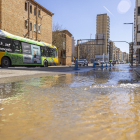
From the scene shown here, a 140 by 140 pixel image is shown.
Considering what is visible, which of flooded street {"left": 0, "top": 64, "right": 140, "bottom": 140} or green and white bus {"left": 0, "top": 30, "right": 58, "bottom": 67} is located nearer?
flooded street {"left": 0, "top": 64, "right": 140, "bottom": 140}

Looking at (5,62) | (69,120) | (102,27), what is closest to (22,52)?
(5,62)

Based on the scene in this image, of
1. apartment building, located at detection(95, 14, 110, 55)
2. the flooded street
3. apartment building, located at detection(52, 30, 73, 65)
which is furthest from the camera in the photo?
apartment building, located at detection(95, 14, 110, 55)

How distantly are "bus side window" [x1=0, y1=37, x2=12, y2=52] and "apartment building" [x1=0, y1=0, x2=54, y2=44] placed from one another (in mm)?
8935

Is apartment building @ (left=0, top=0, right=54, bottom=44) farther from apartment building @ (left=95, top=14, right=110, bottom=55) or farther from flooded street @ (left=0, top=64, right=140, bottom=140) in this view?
apartment building @ (left=95, top=14, right=110, bottom=55)

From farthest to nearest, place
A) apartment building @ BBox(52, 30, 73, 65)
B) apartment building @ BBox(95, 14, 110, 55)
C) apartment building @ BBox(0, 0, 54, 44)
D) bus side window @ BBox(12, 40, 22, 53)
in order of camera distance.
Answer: apartment building @ BBox(95, 14, 110, 55), apartment building @ BBox(52, 30, 73, 65), apartment building @ BBox(0, 0, 54, 44), bus side window @ BBox(12, 40, 22, 53)

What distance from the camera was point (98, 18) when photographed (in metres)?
122

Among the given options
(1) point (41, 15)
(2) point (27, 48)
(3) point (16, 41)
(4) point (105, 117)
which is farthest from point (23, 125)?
(1) point (41, 15)

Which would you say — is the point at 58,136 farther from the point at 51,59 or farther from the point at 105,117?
the point at 51,59

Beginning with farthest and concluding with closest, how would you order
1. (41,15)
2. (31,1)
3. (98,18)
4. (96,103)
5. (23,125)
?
(98,18)
(41,15)
(31,1)
(96,103)
(23,125)

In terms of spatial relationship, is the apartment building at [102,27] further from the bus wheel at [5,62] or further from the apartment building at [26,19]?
the bus wheel at [5,62]

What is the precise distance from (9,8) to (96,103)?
2891cm

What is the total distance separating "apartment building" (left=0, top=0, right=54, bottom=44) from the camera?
94.6ft

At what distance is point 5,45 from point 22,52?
9.72 feet

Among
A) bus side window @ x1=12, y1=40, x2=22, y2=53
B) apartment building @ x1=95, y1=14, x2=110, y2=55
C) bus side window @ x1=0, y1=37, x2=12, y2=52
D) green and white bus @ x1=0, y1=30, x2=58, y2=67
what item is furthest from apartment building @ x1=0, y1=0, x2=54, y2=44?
apartment building @ x1=95, y1=14, x2=110, y2=55
